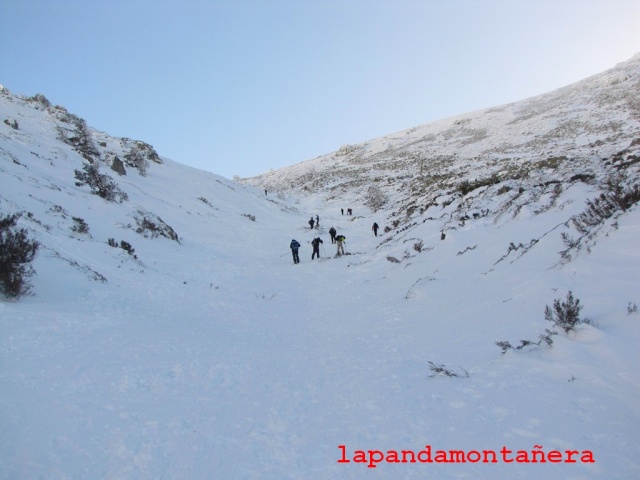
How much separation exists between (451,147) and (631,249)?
2928 inches

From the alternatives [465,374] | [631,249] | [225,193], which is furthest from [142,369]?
[225,193]

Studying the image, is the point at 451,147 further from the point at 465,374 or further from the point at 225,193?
the point at 465,374

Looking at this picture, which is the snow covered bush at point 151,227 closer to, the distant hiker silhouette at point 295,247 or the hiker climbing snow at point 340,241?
the distant hiker silhouette at point 295,247

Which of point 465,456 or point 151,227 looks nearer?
point 465,456

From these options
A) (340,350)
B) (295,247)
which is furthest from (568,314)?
(295,247)

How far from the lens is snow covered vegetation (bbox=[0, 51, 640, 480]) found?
3.80 meters

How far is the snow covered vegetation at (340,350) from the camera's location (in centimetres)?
380

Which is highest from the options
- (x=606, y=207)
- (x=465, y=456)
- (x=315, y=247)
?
(x=606, y=207)

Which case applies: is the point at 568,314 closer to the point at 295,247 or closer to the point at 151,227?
the point at 295,247

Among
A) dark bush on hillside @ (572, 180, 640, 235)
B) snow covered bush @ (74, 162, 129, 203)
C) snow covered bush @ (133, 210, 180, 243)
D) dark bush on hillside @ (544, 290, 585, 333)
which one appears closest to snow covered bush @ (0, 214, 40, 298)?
dark bush on hillside @ (544, 290, 585, 333)

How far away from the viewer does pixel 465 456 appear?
12.5 feet

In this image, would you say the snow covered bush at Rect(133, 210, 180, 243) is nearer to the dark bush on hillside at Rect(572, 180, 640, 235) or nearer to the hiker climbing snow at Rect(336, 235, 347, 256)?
the hiker climbing snow at Rect(336, 235, 347, 256)

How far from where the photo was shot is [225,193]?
43531 mm

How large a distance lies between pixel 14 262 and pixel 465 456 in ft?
27.6
